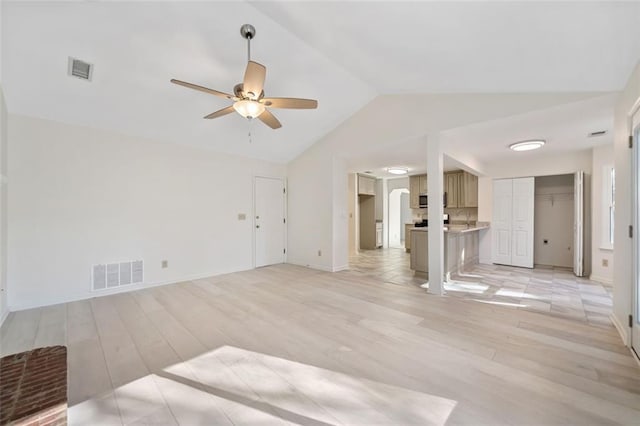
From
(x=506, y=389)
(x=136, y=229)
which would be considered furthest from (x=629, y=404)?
(x=136, y=229)

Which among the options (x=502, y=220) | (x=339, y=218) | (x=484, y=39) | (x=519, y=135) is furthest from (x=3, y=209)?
(x=502, y=220)

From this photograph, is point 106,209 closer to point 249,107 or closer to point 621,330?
point 249,107

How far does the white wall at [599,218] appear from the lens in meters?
4.38

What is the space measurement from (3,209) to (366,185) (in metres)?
7.79

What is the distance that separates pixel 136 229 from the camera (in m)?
4.11

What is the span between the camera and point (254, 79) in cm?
238

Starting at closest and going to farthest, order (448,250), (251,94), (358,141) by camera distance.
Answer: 1. (251,94)
2. (448,250)
3. (358,141)

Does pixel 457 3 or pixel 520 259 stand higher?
pixel 457 3

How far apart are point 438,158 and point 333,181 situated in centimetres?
215

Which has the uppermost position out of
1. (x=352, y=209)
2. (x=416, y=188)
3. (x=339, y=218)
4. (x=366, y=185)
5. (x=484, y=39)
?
(x=484, y=39)

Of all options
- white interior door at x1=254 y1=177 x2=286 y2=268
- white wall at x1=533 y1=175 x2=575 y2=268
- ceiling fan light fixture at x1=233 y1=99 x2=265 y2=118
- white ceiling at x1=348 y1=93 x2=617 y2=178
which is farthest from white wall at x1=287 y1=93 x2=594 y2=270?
ceiling fan light fixture at x1=233 y1=99 x2=265 y2=118

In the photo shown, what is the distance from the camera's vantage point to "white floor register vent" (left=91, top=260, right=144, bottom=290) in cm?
373

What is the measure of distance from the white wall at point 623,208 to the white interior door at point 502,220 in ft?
10.8

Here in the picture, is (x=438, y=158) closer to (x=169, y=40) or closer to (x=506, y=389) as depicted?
(x=506, y=389)
